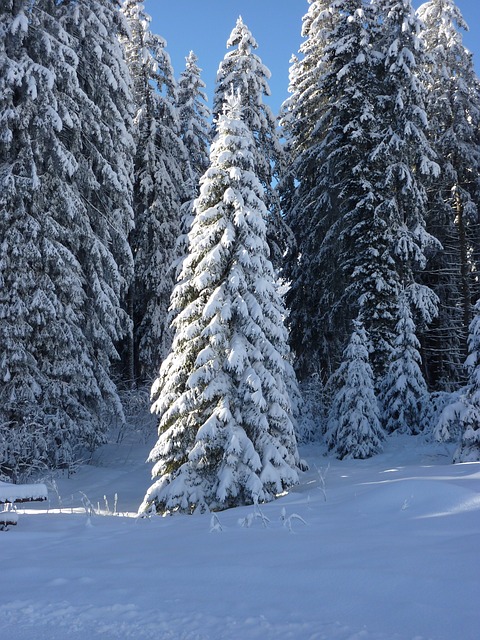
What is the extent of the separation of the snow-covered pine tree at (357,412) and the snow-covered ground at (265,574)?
6.99 m

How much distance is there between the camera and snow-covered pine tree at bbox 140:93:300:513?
8680 millimetres

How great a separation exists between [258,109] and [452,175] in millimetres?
8382

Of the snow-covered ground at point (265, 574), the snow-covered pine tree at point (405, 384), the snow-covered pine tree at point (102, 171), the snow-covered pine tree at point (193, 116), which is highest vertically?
the snow-covered pine tree at point (193, 116)

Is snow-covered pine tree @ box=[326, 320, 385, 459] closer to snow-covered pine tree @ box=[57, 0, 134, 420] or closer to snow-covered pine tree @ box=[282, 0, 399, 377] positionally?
snow-covered pine tree @ box=[282, 0, 399, 377]

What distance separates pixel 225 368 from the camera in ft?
29.9

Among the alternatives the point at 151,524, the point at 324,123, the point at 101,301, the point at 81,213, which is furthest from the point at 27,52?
the point at 151,524

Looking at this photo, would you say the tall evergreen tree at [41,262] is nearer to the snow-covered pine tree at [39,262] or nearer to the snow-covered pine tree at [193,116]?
the snow-covered pine tree at [39,262]

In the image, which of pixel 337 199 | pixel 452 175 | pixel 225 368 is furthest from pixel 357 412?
pixel 452 175

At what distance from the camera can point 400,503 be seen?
17.9ft

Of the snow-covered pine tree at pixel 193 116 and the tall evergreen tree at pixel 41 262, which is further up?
the snow-covered pine tree at pixel 193 116

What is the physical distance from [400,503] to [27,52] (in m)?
14.7

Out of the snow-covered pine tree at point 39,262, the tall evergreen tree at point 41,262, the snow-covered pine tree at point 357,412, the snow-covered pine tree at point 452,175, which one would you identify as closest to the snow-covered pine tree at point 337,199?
the snow-covered pine tree at point 357,412

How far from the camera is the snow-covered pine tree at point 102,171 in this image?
1464 cm

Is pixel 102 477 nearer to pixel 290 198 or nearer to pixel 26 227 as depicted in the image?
pixel 26 227
